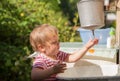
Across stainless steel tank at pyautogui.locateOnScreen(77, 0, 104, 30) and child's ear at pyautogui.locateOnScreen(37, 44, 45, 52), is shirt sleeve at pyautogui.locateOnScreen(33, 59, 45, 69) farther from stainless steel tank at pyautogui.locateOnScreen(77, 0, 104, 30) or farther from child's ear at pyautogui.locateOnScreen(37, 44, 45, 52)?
stainless steel tank at pyautogui.locateOnScreen(77, 0, 104, 30)

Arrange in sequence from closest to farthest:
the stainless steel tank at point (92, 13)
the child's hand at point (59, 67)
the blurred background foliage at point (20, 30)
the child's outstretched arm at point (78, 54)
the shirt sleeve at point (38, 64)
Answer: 1. the child's hand at point (59, 67)
2. the shirt sleeve at point (38, 64)
3. the child's outstretched arm at point (78, 54)
4. the stainless steel tank at point (92, 13)
5. the blurred background foliage at point (20, 30)

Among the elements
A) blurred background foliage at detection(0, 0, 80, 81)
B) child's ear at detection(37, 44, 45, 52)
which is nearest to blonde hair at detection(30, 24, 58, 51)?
child's ear at detection(37, 44, 45, 52)

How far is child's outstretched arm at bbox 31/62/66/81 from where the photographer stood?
6.57 feet

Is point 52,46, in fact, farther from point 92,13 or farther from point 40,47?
point 92,13

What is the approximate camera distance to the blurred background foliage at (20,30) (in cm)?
429

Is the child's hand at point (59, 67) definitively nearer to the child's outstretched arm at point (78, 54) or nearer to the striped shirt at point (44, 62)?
the striped shirt at point (44, 62)

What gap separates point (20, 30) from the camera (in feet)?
17.5

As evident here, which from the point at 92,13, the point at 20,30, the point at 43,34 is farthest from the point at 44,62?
the point at 20,30

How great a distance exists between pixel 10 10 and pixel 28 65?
1.35 m

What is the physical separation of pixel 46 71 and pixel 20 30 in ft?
10.9

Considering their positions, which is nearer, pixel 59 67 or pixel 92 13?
pixel 59 67

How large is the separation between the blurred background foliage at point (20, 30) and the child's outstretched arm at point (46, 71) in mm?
2039

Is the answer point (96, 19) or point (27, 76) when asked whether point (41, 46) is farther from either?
point (27, 76)

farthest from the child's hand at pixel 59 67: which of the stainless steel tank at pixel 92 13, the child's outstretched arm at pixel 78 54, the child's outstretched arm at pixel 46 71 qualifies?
the stainless steel tank at pixel 92 13
